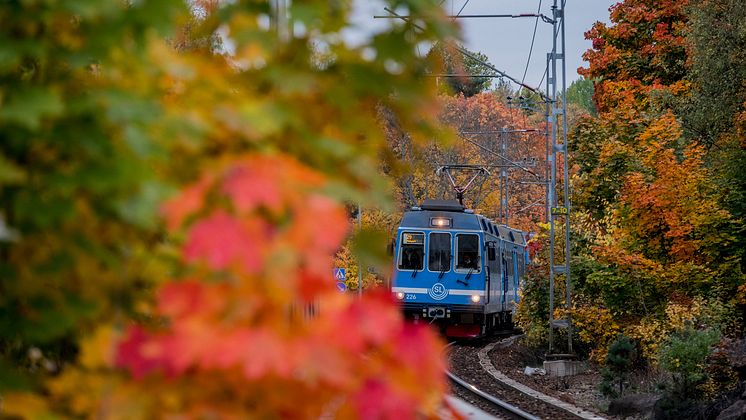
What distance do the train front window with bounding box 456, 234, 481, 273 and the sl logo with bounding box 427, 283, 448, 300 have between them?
2.09 ft

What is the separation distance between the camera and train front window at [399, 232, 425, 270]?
25984 mm

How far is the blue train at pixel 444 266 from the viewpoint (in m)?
25.8

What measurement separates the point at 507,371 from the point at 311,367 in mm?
21060

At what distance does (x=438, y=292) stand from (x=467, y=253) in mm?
1266

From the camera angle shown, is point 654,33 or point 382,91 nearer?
point 382,91

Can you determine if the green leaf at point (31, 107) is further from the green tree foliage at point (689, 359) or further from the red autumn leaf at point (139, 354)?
the green tree foliage at point (689, 359)

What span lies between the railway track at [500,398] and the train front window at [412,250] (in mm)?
3152

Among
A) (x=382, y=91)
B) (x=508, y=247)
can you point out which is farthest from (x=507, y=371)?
(x=382, y=91)

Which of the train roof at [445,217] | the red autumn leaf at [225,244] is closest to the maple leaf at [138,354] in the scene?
the red autumn leaf at [225,244]

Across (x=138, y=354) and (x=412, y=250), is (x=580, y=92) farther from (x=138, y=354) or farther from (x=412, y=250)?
(x=138, y=354)

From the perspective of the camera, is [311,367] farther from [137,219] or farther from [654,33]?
[654,33]

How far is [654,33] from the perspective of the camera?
35.2 meters

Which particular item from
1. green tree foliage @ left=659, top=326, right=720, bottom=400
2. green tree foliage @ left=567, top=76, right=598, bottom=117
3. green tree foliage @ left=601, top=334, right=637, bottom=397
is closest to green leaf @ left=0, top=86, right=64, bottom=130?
green tree foliage @ left=659, top=326, right=720, bottom=400

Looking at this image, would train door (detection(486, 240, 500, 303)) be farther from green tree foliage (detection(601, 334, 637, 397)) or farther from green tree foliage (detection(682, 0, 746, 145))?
green tree foliage (detection(601, 334, 637, 397))
